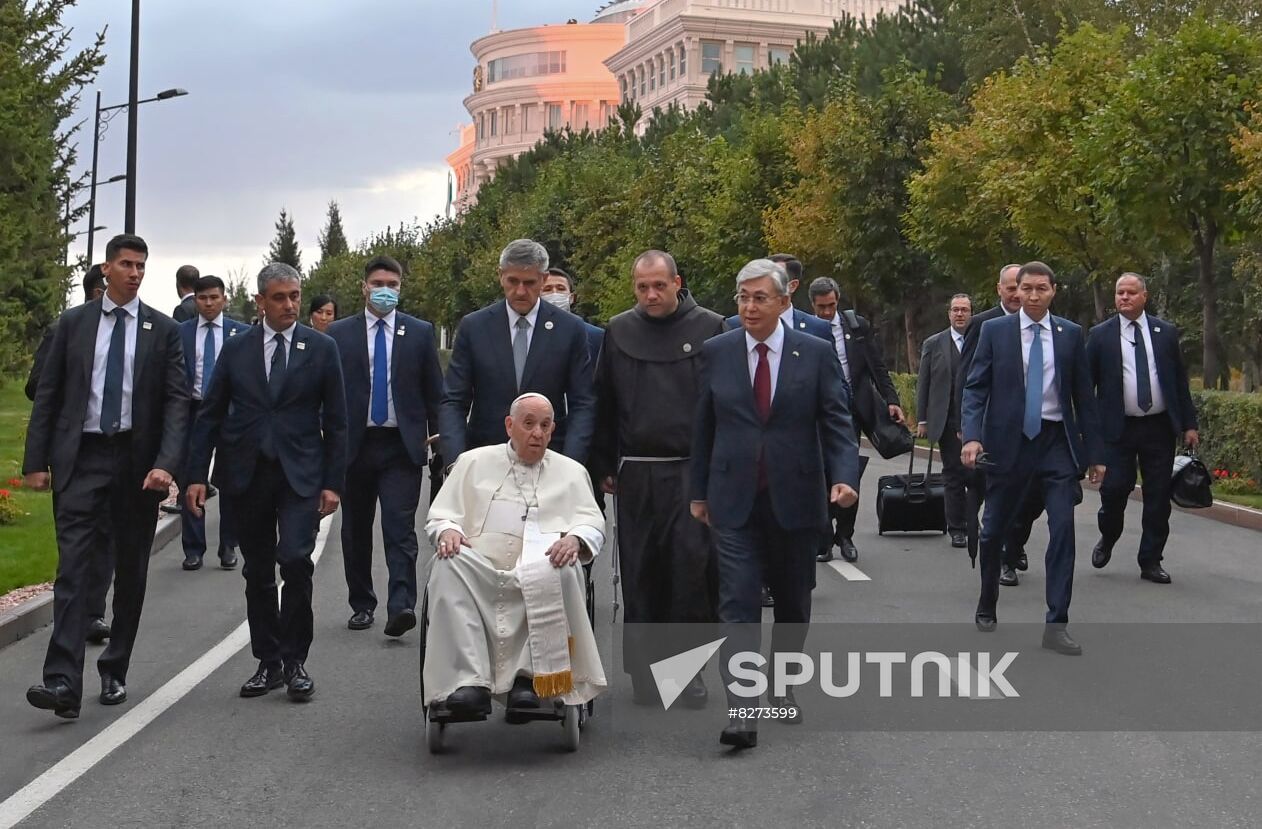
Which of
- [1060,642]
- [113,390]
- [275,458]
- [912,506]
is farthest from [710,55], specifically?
[113,390]

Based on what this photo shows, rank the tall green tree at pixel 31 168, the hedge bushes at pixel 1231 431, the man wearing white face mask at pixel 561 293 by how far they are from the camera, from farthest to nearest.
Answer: the tall green tree at pixel 31 168 < the hedge bushes at pixel 1231 431 < the man wearing white face mask at pixel 561 293

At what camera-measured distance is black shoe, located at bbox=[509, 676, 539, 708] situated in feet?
23.7

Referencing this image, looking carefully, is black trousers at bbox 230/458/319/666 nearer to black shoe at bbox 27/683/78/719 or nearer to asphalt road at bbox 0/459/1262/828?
Result: asphalt road at bbox 0/459/1262/828

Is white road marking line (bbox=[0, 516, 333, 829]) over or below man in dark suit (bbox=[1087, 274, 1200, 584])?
below

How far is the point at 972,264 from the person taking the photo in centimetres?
3881

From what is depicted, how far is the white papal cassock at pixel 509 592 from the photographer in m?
7.21

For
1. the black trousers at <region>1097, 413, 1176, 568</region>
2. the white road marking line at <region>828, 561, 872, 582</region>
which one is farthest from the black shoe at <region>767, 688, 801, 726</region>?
the black trousers at <region>1097, 413, 1176, 568</region>

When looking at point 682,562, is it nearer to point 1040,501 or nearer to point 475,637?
point 475,637

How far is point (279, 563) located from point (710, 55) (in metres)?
122

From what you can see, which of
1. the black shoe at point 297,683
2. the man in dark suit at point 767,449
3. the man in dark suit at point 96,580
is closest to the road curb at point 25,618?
the man in dark suit at point 96,580

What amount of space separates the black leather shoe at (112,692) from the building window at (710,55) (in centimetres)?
12085

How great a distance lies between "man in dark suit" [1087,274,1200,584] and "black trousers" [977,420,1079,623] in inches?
91.1

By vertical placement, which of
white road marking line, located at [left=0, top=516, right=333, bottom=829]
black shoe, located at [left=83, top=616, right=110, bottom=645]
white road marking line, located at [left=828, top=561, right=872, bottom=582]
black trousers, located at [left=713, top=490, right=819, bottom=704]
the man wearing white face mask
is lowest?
white road marking line, located at [left=0, top=516, right=333, bottom=829]

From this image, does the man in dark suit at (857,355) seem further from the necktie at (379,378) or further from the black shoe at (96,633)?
the black shoe at (96,633)
